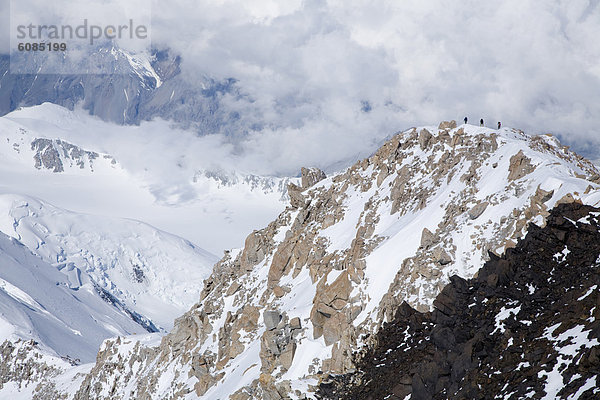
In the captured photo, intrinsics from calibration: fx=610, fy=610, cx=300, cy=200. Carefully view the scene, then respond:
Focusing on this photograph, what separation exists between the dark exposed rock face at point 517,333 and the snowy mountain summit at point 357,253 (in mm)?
5730

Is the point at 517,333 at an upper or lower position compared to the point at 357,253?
upper

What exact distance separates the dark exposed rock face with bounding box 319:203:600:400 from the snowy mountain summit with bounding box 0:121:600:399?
5730mm

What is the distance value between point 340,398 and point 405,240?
18.8m

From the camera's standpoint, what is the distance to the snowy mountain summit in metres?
45.2

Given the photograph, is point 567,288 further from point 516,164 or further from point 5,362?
point 5,362

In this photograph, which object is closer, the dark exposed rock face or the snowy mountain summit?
the dark exposed rock face

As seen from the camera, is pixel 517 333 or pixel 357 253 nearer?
pixel 517 333

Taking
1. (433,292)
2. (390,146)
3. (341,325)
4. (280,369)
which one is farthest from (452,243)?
(390,146)

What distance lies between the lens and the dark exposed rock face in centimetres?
2316

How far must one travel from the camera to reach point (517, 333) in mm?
27188

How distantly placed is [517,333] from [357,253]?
2971cm

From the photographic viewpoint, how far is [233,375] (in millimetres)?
63625

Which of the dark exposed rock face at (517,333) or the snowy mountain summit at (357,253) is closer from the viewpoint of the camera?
the dark exposed rock face at (517,333)

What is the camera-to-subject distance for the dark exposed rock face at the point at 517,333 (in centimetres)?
2316
